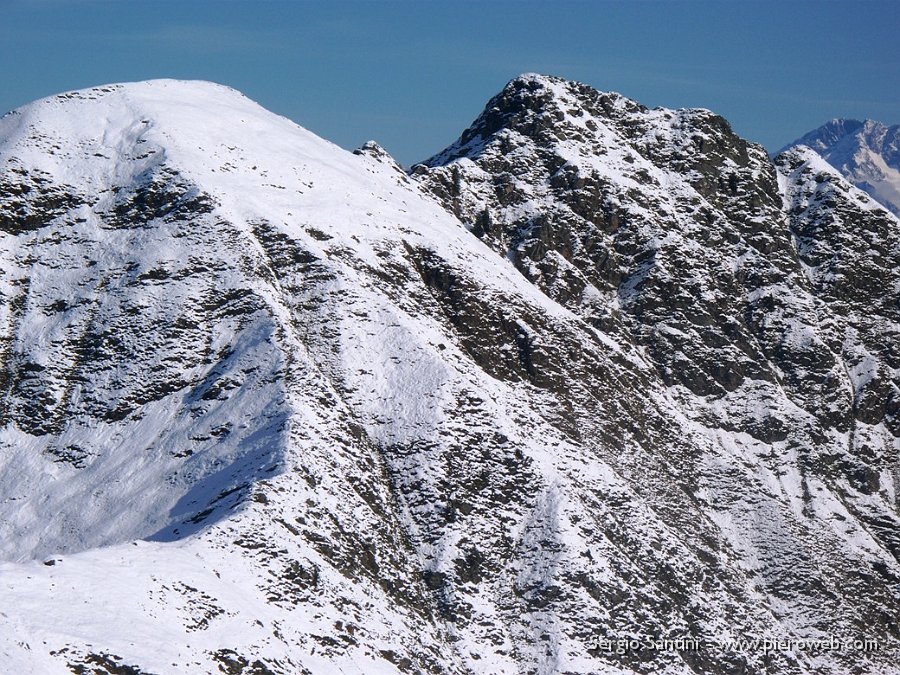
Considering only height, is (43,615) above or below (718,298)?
below

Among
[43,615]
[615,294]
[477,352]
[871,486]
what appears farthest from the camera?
[615,294]

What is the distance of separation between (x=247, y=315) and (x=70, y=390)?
17.4 meters

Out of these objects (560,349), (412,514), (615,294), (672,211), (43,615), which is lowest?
(43,615)

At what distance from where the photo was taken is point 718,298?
16812 cm

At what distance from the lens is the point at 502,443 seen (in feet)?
400

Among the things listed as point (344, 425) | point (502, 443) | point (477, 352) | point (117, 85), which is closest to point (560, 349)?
point (477, 352)

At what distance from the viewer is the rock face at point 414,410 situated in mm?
100625

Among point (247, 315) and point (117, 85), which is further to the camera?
point (117, 85)

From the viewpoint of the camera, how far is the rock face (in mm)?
100625

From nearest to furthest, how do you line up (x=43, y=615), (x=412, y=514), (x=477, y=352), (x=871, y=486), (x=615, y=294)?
(x=43, y=615) < (x=412, y=514) < (x=477, y=352) < (x=871, y=486) < (x=615, y=294)

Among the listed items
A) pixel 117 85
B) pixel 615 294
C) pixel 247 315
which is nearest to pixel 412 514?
pixel 247 315

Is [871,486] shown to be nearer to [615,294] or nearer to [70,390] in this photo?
[615,294]

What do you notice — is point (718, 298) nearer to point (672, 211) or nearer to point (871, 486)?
point (672, 211)

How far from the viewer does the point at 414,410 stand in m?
123
